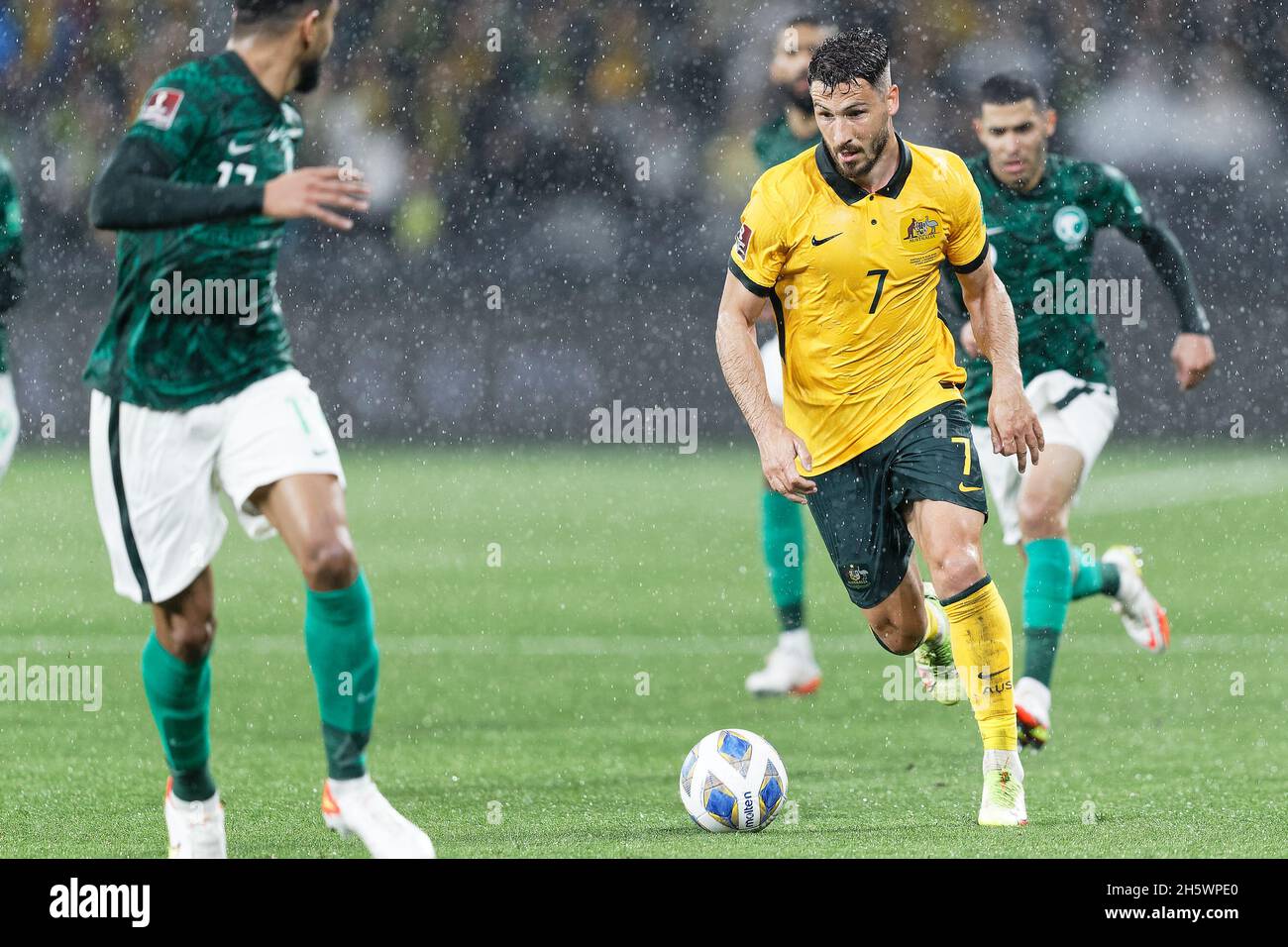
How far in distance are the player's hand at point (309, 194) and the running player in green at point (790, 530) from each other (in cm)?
342

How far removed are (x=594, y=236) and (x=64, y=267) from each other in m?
4.57

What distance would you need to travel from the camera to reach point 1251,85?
691 inches

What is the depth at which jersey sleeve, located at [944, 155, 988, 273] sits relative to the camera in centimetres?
512

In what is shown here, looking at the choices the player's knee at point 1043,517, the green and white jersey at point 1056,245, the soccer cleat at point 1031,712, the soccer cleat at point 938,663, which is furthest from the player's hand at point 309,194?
the green and white jersey at point 1056,245

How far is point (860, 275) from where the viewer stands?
5.12 meters

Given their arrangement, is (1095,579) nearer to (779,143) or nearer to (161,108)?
(779,143)

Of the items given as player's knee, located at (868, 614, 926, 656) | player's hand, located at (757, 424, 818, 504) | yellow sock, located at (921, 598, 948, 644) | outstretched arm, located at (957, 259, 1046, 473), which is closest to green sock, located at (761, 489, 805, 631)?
yellow sock, located at (921, 598, 948, 644)

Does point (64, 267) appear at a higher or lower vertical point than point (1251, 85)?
lower

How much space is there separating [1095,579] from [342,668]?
3.60 metres

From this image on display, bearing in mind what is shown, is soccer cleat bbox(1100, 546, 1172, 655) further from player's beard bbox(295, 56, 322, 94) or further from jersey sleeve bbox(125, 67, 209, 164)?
jersey sleeve bbox(125, 67, 209, 164)

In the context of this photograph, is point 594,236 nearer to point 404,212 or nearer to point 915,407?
point 404,212

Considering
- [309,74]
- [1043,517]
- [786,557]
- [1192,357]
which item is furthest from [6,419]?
[1192,357]

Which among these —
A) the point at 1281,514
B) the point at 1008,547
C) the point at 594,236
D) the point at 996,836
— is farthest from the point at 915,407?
the point at 594,236

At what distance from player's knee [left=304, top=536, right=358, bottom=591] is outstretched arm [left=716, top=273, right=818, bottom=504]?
101cm
